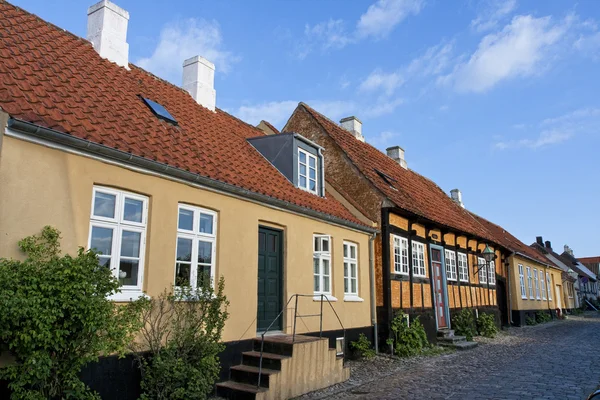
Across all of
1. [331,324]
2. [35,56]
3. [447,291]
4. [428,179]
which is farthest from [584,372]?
[428,179]

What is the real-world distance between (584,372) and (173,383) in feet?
28.5

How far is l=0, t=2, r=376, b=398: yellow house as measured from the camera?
621 cm

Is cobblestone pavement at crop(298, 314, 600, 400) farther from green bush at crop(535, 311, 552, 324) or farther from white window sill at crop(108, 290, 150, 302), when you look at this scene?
green bush at crop(535, 311, 552, 324)

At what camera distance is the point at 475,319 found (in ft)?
62.0

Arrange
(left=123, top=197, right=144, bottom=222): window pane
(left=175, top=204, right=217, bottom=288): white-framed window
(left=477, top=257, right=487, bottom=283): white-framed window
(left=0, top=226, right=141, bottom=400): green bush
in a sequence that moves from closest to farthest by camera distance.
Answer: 1. (left=0, top=226, right=141, bottom=400): green bush
2. (left=123, top=197, right=144, bottom=222): window pane
3. (left=175, top=204, right=217, bottom=288): white-framed window
4. (left=477, top=257, right=487, bottom=283): white-framed window

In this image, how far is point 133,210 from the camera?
7.23 m

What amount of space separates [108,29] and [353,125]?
10.8 m

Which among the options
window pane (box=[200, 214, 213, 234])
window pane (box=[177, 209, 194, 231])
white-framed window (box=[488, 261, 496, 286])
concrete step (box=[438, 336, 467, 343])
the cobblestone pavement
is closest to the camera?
window pane (box=[177, 209, 194, 231])

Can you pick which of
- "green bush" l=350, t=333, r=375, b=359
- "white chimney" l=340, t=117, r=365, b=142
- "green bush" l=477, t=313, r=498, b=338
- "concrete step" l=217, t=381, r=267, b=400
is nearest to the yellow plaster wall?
"concrete step" l=217, t=381, r=267, b=400

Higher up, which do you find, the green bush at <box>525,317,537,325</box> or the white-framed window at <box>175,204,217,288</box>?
the white-framed window at <box>175,204,217,288</box>

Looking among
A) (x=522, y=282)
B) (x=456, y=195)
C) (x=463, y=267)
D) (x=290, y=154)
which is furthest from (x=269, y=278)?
(x=522, y=282)

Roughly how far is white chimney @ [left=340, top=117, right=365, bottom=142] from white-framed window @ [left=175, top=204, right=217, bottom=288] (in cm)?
1157

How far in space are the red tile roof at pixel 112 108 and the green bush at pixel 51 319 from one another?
6.35 feet

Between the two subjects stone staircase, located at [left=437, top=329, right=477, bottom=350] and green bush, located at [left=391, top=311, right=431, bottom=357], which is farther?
stone staircase, located at [left=437, top=329, right=477, bottom=350]
